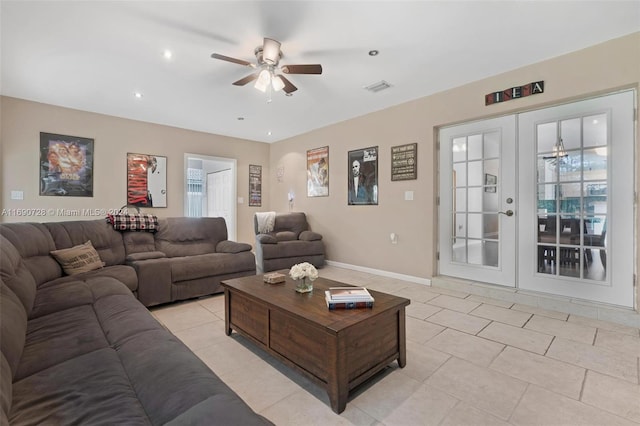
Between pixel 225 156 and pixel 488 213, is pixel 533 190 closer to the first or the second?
pixel 488 213

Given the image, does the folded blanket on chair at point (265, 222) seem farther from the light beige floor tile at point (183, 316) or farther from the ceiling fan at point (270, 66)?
the ceiling fan at point (270, 66)

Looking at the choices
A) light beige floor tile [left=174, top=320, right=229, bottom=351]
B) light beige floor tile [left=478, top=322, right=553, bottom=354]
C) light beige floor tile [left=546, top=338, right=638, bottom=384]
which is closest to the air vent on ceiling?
light beige floor tile [left=478, top=322, right=553, bottom=354]

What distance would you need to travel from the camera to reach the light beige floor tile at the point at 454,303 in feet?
9.95

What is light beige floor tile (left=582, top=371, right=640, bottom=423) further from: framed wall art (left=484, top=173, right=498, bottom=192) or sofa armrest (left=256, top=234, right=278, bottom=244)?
sofa armrest (left=256, top=234, right=278, bottom=244)

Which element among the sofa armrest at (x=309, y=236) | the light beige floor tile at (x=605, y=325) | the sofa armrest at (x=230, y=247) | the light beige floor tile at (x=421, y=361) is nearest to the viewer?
the light beige floor tile at (x=421, y=361)

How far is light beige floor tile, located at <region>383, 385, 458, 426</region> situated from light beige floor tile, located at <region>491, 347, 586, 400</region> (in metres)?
0.57

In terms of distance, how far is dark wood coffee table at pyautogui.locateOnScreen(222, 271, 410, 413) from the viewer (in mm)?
1524

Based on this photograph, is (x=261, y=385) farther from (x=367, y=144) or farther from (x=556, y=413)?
(x=367, y=144)

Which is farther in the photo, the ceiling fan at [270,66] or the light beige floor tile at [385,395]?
the ceiling fan at [270,66]

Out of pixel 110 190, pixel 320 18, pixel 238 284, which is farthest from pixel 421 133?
pixel 110 190

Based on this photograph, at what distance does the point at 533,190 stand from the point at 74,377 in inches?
158

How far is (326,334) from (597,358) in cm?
203

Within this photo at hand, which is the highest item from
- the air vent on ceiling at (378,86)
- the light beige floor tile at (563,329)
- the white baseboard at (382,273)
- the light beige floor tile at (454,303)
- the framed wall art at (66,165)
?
the air vent on ceiling at (378,86)

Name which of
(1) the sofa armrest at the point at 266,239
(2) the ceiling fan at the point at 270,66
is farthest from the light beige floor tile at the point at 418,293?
(2) the ceiling fan at the point at 270,66
